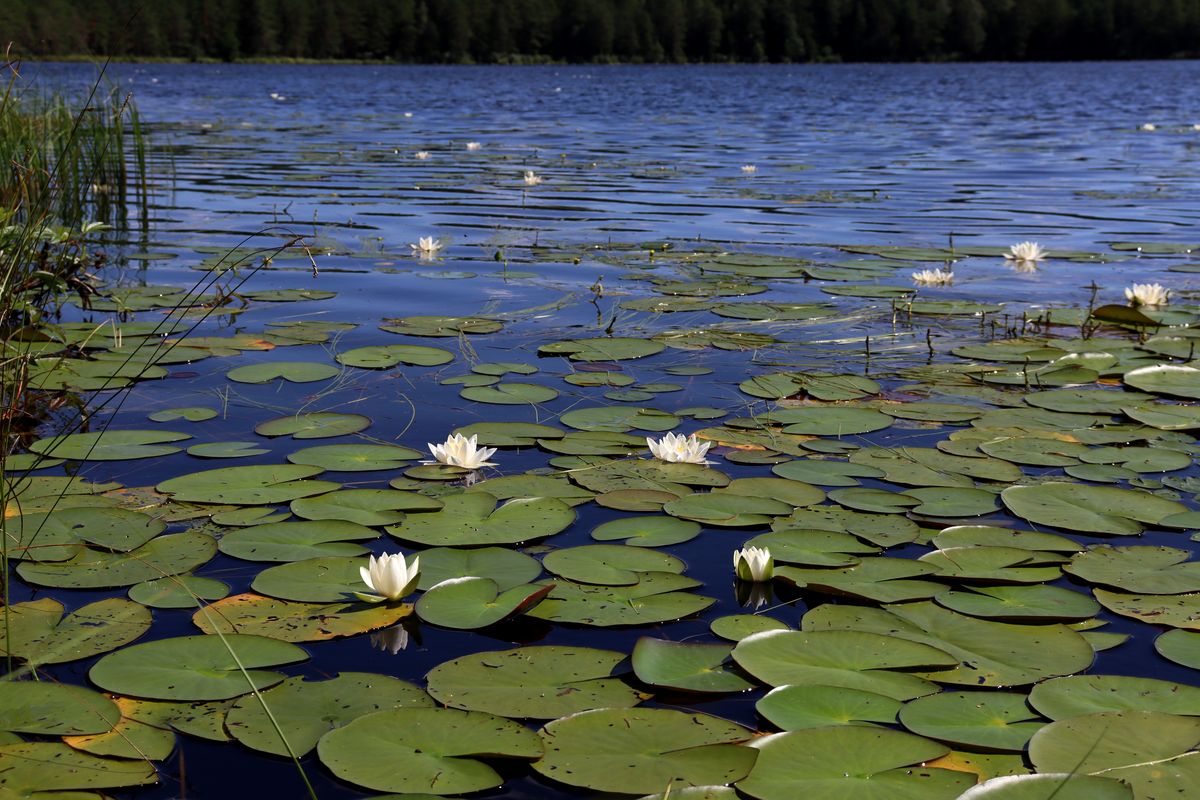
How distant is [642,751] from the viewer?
5.26ft

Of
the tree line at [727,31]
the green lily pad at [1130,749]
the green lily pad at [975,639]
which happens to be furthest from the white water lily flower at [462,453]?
the tree line at [727,31]

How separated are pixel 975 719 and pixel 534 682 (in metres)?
0.70

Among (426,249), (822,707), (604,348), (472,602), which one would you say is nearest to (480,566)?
(472,602)

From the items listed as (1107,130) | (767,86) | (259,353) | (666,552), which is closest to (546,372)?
(259,353)

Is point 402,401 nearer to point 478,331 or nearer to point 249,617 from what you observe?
point 478,331

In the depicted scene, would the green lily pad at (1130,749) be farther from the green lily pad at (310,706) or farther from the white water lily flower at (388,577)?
the white water lily flower at (388,577)

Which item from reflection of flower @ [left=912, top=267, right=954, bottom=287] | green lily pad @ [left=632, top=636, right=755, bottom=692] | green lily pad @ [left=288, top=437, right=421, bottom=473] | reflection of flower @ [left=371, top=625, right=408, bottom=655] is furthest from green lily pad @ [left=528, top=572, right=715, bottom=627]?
reflection of flower @ [left=912, top=267, right=954, bottom=287]

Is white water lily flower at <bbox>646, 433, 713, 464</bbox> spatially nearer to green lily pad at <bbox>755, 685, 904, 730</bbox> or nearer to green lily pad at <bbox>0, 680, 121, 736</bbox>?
green lily pad at <bbox>755, 685, 904, 730</bbox>

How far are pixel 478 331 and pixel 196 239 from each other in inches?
124

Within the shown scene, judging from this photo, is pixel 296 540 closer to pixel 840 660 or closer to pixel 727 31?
pixel 840 660

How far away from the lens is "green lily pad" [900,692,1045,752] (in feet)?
5.39

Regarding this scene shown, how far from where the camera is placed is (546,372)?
12.7 ft

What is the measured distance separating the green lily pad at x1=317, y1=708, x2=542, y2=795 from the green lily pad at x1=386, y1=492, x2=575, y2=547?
2.40 ft

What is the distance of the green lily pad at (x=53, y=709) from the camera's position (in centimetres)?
163
